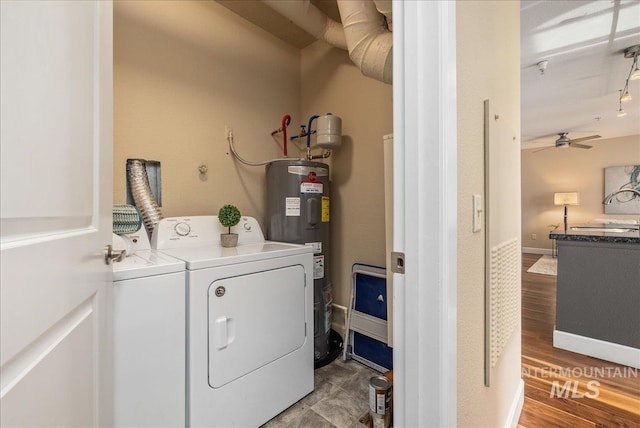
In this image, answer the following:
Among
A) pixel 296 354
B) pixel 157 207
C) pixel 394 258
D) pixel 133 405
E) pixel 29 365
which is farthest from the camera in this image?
pixel 157 207

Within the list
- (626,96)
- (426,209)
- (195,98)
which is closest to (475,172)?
(426,209)

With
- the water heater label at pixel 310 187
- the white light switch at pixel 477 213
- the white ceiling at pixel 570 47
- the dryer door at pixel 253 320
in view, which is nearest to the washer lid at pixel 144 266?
the dryer door at pixel 253 320

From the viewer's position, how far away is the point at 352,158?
2348 millimetres

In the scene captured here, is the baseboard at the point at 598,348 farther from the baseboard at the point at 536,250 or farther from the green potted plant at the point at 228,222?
the baseboard at the point at 536,250

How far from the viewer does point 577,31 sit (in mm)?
2283

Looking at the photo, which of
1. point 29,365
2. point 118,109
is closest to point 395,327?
point 29,365

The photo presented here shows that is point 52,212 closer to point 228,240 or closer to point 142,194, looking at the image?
point 228,240

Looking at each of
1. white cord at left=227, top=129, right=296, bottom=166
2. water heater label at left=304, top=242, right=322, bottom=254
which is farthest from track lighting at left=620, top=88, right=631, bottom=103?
white cord at left=227, top=129, right=296, bottom=166

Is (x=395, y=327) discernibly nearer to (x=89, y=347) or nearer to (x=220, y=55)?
(x=89, y=347)

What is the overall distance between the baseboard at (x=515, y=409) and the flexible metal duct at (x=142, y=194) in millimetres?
2110

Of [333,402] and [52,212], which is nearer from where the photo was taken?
[52,212]

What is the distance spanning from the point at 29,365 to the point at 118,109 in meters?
1.68

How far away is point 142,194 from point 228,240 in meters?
0.59

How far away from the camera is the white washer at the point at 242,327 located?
1.21 metres
